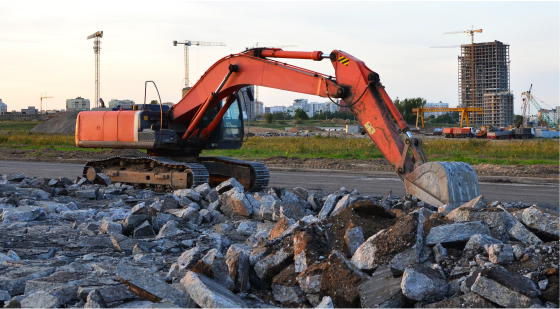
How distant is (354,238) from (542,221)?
2024 mm

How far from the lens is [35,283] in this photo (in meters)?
4.71

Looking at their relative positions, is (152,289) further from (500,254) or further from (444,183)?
(444,183)

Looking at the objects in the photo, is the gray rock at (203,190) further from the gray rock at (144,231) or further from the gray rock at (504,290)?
the gray rock at (504,290)

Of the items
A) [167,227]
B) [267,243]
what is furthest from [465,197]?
[167,227]

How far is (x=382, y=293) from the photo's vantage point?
4152mm

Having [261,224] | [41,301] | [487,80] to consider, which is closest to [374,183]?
[261,224]

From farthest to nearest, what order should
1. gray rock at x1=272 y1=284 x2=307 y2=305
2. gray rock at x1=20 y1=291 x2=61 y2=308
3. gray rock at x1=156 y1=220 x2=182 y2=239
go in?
gray rock at x1=156 y1=220 x2=182 y2=239 < gray rock at x1=272 y1=284 x2=307 y2=305 < gray rock at x1=20 y1=291 x2=61 y2=308

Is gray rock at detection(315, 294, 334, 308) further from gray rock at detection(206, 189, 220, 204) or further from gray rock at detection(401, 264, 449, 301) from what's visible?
gray rock at detection(206, 189, 220, 204)

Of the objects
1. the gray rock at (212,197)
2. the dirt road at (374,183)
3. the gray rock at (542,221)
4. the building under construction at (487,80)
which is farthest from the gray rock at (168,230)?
the building under construction at (487,80)

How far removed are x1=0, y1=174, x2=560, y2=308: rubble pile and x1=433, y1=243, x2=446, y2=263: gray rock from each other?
1 centimetres

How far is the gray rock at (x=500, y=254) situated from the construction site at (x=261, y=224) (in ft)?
0.04

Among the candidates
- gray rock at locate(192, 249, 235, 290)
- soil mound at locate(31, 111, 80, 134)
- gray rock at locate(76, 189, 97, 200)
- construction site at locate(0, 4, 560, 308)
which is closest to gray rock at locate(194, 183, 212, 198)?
construction site at locate(0, 4, 560, 308)

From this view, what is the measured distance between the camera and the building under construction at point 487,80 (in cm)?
16588

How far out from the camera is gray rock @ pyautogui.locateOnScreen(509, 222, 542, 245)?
5.12 m
